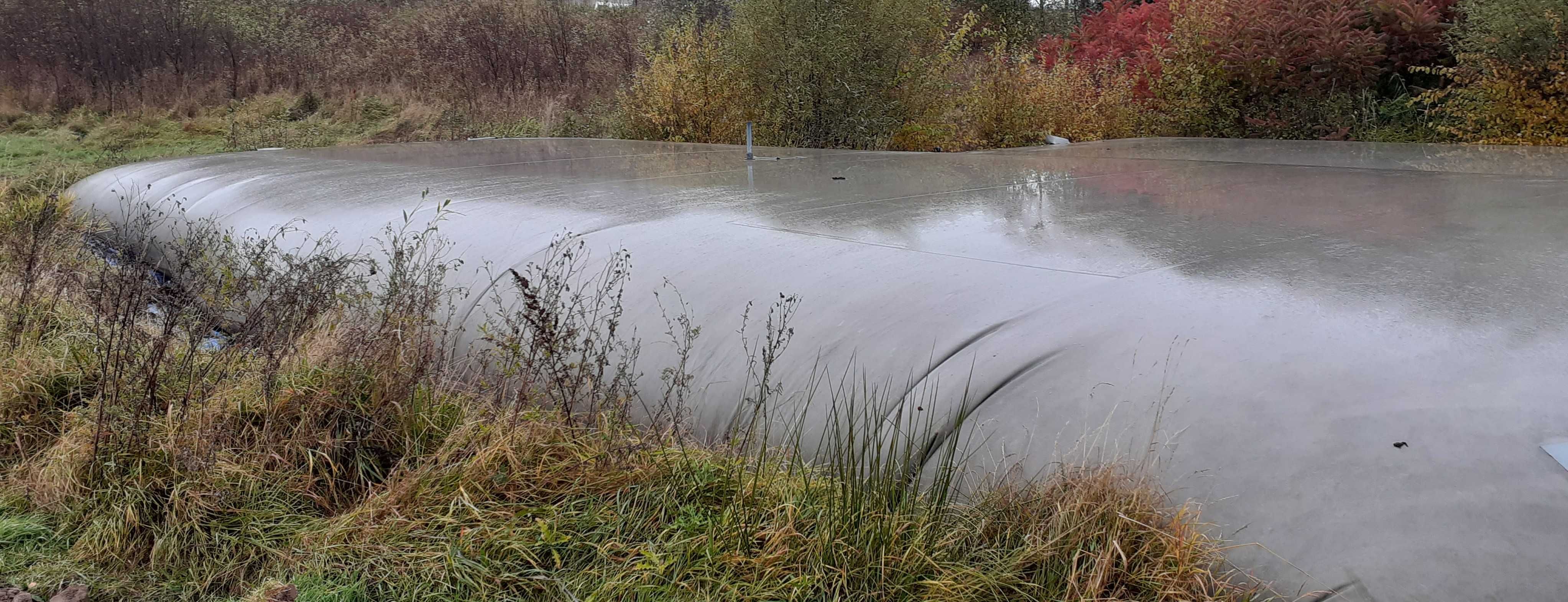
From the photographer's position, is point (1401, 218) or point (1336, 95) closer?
point (1401, 218)

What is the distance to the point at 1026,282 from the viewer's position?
9.40ft

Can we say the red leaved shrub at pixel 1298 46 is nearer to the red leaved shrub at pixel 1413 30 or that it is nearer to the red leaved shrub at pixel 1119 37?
the red leaved shrub at pixel 1413 30

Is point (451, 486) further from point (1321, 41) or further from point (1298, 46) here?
point (1298, 46)

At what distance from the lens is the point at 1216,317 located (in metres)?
2.43

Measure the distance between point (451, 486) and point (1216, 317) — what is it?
77.3 inches

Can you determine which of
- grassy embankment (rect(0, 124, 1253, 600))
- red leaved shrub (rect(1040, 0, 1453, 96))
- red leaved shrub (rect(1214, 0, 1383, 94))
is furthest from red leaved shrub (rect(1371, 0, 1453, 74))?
grassy embankment (rect(0, 124, 1253, 600))

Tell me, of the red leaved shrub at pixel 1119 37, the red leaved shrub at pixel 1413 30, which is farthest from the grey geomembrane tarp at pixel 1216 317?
A: the red leaved shrub at pixel 1119 37

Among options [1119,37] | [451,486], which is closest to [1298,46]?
[1119,37]

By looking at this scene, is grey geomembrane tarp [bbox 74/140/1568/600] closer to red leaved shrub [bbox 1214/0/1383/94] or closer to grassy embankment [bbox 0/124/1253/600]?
grassy embankment [bbox 0/124/1253/600]

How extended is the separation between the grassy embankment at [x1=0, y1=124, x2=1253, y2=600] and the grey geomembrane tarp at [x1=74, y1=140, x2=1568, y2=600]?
0.49 ft

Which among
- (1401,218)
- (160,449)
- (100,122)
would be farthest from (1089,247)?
(100,122)

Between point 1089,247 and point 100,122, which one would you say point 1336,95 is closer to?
point 1089,247

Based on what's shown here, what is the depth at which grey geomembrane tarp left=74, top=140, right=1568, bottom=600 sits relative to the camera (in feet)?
5.78

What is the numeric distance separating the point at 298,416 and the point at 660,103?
28.2 ft
